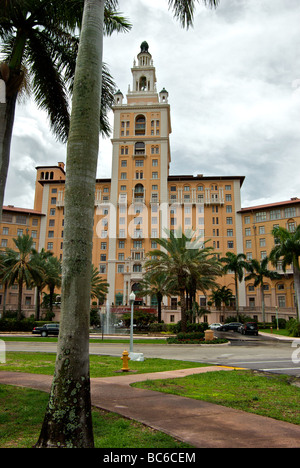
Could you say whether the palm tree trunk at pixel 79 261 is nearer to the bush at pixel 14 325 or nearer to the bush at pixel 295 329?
the bush at pixel 295 329

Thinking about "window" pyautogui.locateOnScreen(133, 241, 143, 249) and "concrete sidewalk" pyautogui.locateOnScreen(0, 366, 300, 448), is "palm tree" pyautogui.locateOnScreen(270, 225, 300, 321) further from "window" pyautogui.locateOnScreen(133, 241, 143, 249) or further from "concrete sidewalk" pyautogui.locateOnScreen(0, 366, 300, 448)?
"window" pyautogui.locateOnScreen(133, 241, 143, 249)

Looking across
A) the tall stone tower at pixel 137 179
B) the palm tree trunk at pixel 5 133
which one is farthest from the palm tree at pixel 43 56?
the tall stone tower at pixel 137 179

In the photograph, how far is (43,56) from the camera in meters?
10.8

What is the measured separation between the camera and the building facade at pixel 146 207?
73.1 meters

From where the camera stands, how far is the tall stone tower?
73.0 metres

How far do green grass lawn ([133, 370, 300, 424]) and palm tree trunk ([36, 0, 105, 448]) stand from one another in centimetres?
425

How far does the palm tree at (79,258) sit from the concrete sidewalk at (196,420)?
1822 mm

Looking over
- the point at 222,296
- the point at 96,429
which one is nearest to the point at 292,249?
the point at 222,296

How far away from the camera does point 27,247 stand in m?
45.1

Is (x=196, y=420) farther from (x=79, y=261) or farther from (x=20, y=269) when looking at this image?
(x=20, y=269)

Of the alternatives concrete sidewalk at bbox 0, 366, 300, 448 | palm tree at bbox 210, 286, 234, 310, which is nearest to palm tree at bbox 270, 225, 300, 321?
palm tree at bbox 210, 286, 234, 310

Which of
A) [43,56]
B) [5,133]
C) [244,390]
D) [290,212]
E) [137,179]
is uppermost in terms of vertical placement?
[137,179]

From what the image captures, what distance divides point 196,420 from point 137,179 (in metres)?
73.7
